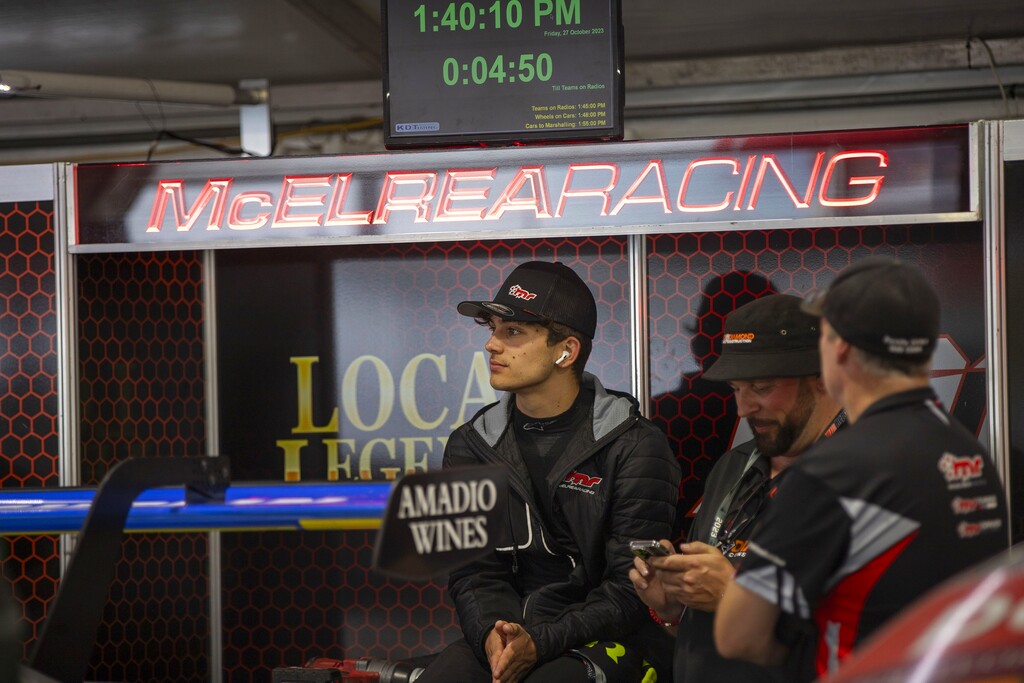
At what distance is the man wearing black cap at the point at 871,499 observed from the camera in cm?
161

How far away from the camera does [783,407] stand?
237cm

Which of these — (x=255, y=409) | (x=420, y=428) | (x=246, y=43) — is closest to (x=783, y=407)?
(x=420, y=428)

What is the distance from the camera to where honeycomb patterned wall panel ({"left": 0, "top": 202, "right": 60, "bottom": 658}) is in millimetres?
3684

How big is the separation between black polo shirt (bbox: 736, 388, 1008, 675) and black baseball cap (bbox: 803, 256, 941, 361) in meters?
0.08

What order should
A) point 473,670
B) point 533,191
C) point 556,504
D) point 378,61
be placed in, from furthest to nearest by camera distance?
point 378,61 < point 533,191 < point 556,504 < point 473,670

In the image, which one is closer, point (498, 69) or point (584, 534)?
point (584, 534)

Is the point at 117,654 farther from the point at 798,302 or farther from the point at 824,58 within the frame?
the point at 824,58

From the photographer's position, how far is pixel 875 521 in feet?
5.28

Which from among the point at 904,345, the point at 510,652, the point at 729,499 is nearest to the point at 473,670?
the point at 510,652

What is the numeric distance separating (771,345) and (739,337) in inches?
3.2

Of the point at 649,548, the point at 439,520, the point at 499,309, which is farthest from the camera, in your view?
the point at 499,309

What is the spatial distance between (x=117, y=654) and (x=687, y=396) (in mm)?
2177

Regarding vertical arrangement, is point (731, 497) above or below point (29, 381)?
below

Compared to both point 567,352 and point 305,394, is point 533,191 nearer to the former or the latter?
point 567,352
